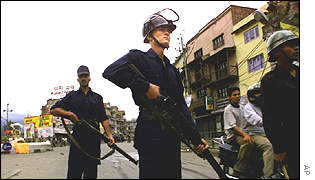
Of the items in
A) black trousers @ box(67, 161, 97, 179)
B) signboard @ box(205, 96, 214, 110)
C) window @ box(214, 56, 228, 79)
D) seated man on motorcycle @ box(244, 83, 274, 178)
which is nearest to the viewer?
black trousers @ box(67, 161, 97, 179)

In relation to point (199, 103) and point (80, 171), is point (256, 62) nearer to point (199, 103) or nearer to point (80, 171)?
point (199, 103)

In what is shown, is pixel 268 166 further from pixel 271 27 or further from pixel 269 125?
pixel 271 27

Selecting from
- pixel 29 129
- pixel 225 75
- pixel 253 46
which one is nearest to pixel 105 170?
pixel 29 129

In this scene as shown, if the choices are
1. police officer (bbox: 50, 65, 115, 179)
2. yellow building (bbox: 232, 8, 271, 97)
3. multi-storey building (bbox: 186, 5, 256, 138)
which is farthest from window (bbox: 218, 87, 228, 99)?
police officer (bbox: 50, 65, 115, 179)

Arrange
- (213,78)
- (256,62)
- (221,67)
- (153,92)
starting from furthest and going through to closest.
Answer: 1. (213,78)
2. (221,67)
3. (256,62)
4. (153,92)

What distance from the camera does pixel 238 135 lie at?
11.9 feet

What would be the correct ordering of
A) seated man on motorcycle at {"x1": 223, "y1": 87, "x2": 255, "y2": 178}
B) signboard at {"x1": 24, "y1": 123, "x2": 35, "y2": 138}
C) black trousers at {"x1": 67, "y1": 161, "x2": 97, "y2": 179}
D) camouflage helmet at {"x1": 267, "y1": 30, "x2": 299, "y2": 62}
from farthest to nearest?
seated man on motorcycle at {"x1": 223, "y1": 87, "x2": 255, "y2": 178} < signboard at {"x1": 24, "y1": 123, "x2": 35, "y2": 138} < black trousers at {"x1": 67, "y1": 161, "x2": 97, "y2": 179} < camouflage helmet at {"x1": 267, "y1": 30, "x2": 299, "y2": 62}

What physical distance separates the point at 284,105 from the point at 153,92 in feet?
3.93

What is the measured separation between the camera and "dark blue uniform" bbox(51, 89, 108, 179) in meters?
2.66

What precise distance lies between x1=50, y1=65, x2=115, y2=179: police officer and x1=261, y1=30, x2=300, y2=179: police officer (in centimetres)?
173

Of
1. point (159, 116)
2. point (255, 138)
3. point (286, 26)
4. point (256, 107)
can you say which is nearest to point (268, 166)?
point (255, 138)

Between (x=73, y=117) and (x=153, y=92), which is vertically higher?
(x=153, y=92)

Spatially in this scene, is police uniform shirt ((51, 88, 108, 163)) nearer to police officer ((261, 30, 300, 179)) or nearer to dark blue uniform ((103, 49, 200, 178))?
dark blue uniform ((103, 49, 200, 178))

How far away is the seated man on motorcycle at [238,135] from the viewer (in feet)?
11.3
